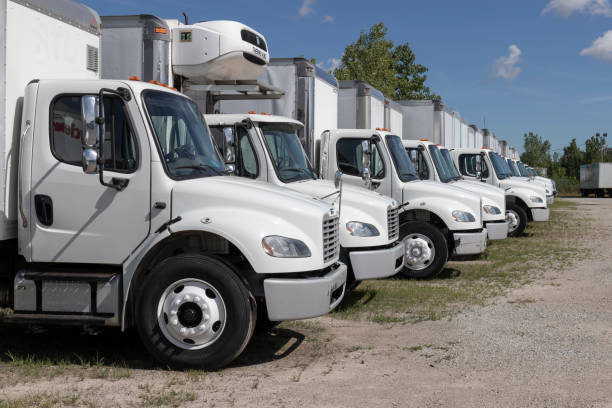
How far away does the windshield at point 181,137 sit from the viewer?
613 cm

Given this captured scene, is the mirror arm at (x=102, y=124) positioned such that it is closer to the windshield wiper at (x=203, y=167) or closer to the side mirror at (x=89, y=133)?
the side mirror at (x=89, y=133)

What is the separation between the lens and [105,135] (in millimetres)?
5992

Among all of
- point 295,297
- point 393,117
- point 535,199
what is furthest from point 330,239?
point 535,199

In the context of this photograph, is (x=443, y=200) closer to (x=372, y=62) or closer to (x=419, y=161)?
(x=419, y=161)

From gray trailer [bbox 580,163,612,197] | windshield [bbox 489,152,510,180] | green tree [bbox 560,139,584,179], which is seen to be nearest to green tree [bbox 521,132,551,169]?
green tree [bbox 560,139,584,179]

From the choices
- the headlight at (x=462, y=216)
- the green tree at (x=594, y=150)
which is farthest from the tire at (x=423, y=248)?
the green tree at (x=594, y=150)

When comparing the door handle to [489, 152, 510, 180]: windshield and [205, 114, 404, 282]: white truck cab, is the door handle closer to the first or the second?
[205, 114, 404, 282]: white truck cab

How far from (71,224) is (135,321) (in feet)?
3.20

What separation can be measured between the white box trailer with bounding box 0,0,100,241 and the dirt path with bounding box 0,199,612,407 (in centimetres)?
160

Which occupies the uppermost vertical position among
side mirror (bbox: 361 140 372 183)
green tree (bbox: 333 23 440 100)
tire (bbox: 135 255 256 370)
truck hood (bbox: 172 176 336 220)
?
green tree (bbox: 333 23 440 100)

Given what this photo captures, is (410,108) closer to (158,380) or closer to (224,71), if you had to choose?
(224,71)

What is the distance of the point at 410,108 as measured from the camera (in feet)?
62.0

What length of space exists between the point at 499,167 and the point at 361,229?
1095cm

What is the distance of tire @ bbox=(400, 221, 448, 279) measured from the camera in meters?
11.0
